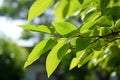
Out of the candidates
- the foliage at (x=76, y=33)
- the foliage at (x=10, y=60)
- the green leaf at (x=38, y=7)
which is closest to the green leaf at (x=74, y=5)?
the foliage at (x=76, y=33)

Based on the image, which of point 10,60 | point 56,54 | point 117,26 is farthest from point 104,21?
point 10,60

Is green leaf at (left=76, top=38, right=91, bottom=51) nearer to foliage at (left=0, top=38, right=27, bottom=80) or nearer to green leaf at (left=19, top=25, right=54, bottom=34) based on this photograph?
green leaf at (left=19, top=25, right=54, bottom=34)

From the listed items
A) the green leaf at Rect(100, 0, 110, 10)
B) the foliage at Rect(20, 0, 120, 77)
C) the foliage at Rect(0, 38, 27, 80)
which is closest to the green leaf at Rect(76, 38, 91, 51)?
the foliage at Rect(20, 0, 120, 77)

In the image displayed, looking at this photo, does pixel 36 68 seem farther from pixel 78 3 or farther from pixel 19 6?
pixel 78 3

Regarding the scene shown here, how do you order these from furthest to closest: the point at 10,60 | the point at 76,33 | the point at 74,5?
the point at 10,60 → the point at 74,5 → the point at 76,33

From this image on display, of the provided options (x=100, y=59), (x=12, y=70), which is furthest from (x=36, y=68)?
(x=100, y=59)

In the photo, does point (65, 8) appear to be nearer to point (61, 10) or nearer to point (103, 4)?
point (61, 10)

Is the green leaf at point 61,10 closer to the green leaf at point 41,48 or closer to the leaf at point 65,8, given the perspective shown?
the leaf at point 65,8

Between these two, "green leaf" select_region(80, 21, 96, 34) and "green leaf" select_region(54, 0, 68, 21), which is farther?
"green leaf" select_region(54, 0, 68, 21)
